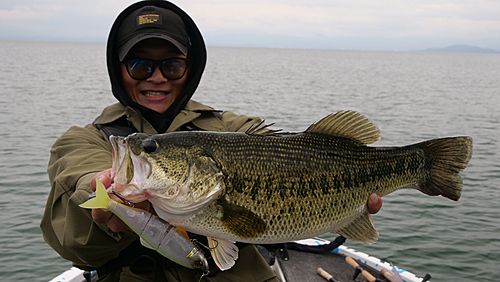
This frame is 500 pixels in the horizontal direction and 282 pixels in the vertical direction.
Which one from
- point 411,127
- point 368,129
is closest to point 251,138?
point 368,129

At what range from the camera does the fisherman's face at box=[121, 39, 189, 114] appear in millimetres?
3751

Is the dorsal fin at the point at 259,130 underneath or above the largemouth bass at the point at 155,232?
above

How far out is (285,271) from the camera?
5496 millimetres

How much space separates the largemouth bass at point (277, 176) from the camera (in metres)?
2.40

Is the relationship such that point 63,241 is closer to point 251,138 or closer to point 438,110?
point 251,138

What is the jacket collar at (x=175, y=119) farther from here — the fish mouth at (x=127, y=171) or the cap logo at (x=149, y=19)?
the fish mouth at (x=127, y=171)

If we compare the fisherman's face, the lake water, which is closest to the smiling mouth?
the fisherman's face

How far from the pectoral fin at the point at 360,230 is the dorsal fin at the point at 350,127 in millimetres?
541

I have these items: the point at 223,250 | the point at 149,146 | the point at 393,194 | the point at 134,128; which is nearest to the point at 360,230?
the point at 223,250

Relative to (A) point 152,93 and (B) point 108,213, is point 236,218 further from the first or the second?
(A) point 152,93

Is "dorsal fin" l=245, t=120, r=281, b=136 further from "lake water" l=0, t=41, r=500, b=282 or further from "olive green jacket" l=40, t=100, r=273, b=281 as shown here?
"lake water" l=0, t=41, r=500, b=282

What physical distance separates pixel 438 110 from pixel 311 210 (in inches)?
1072

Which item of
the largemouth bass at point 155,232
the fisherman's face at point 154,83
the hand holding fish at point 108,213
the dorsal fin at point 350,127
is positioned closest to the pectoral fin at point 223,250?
the largemouth bass at point 155,232

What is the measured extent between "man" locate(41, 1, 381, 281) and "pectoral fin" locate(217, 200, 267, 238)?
0.45 meters
